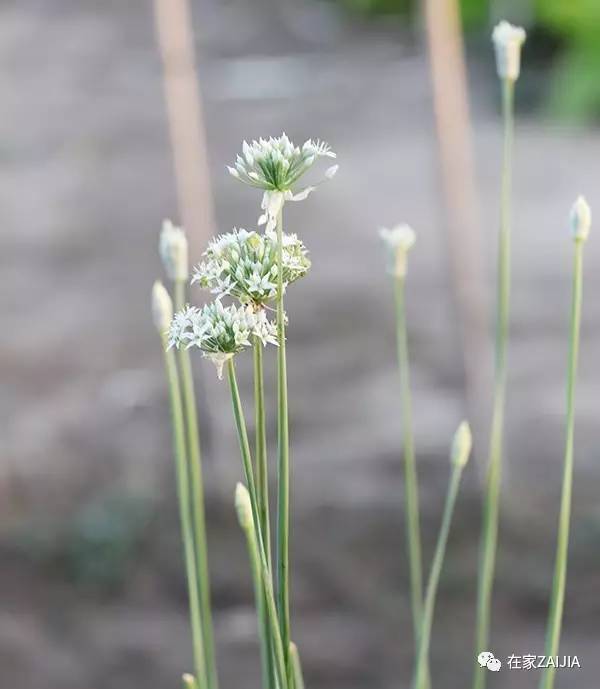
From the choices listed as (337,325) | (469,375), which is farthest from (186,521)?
(337,325)

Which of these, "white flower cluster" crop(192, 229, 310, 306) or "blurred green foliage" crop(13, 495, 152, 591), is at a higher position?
"blurred green foliage" crop(13, 495, 152, 591)

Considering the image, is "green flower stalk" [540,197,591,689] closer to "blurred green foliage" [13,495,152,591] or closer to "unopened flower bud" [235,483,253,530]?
"unopened flower bud" [235,483,253,530]

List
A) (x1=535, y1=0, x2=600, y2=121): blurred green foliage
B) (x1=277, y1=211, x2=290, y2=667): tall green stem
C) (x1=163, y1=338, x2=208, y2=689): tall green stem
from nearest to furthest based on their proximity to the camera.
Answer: (x1=277, y1=211, x2=290, y2=667): tall green stem < (x1=163, y1=338, x2=208, y2=689): tall green stem < (x1=535, y1=0, x2=600, y2=121): blurred green foliage

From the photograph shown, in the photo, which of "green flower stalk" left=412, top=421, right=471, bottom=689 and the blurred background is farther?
the blurred background

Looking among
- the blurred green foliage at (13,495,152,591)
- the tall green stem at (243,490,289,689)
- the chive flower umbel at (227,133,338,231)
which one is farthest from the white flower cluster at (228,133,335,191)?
the blurred green foliage at (13,495,152,591)

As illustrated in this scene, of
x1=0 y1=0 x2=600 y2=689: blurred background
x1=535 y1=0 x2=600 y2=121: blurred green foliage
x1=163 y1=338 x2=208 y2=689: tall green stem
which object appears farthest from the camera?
x1=535 y1=0 x2=600 y2=121: blurred green foliage

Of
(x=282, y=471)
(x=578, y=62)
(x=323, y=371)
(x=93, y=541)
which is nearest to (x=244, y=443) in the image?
(x=282, y=471)

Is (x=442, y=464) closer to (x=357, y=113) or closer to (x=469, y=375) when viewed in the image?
(x=469, y=375)
